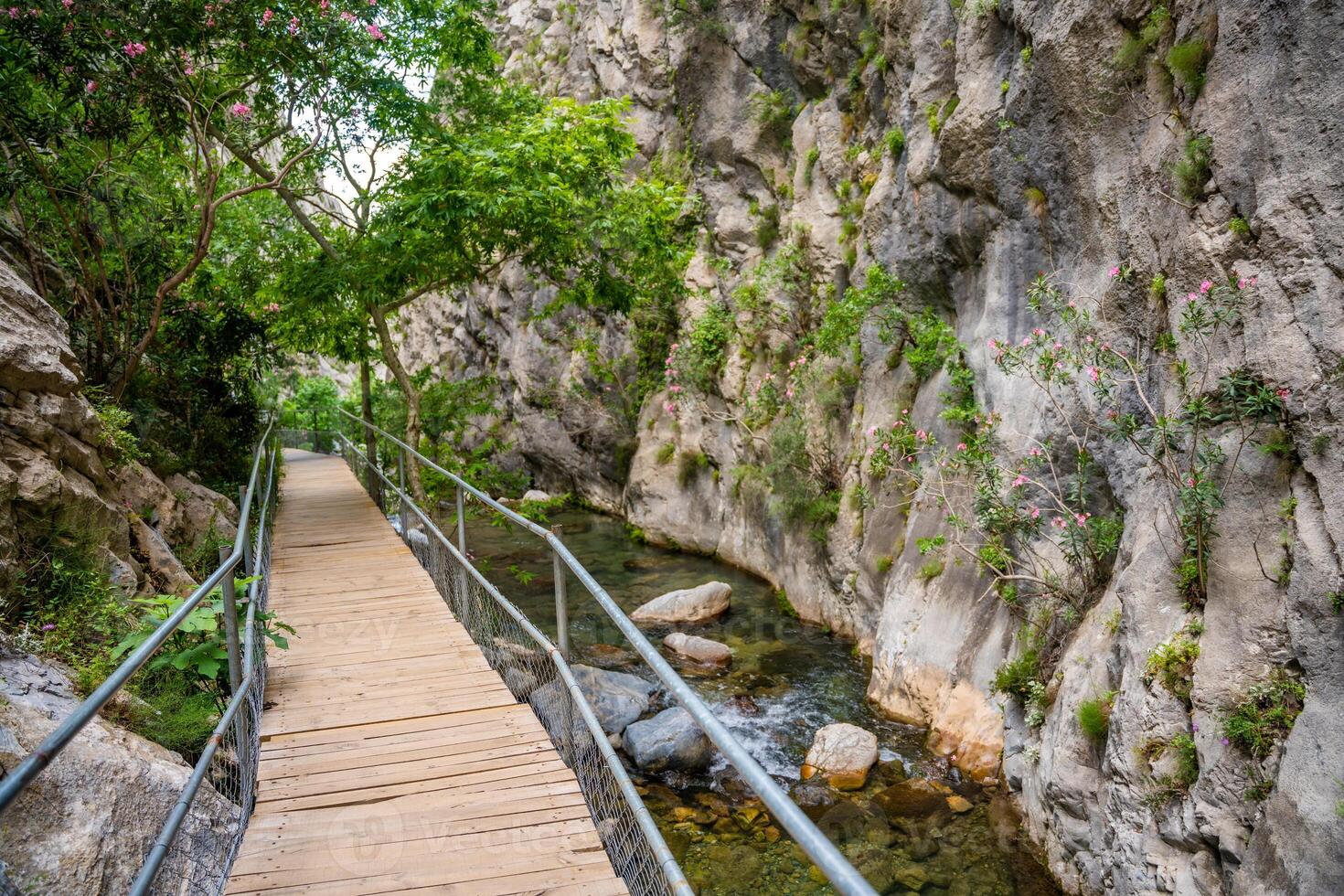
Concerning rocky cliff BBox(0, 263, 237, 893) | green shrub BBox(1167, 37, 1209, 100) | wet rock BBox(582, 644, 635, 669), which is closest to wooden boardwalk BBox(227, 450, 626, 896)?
rocky cliff BBox(0, 263, 237, 893)

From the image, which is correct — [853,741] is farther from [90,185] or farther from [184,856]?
[90,185]

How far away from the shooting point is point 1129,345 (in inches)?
241

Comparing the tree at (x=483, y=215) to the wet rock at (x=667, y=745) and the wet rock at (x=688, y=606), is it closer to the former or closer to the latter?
the wet rock at (x=688, y=606)

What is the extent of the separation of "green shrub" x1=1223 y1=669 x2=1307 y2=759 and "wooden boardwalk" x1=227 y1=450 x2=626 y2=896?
3406mm

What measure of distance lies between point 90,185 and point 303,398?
24.4 metres

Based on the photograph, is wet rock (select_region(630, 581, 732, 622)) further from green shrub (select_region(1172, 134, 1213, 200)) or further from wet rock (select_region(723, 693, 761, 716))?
green shrub (select_region(1172, 134, 1213, 200))

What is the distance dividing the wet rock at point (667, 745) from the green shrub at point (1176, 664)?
3.68m

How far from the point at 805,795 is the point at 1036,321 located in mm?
4667

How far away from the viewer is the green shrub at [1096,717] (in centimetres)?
522

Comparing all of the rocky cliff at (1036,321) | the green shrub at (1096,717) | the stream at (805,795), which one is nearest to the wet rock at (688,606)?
the stream at (805,795)

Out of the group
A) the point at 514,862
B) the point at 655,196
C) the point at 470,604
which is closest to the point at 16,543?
the point at 470,604

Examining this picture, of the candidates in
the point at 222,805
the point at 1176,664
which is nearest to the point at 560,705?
the point at 222,805

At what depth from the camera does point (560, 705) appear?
13.8 feet

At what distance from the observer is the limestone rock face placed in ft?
9.54
